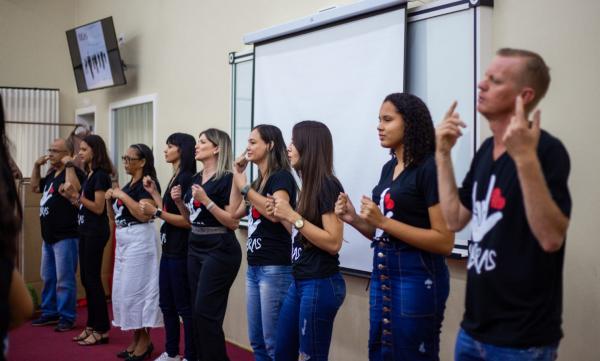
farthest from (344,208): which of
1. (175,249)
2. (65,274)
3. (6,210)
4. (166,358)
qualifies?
(65,274)

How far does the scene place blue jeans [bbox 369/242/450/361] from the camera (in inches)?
82.9

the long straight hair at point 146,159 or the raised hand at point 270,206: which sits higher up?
the long straight hair at point 146,159

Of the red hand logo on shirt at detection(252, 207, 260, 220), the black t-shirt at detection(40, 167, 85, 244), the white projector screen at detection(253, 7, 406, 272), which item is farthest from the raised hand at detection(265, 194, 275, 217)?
the black t-shirt at detection(40, 167, 85, 244)

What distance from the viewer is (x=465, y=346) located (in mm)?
1628

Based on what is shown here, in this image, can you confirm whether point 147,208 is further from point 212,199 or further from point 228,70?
point 228,70

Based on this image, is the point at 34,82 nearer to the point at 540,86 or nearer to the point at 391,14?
the point at 391,14

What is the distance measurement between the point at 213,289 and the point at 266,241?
0.49 m

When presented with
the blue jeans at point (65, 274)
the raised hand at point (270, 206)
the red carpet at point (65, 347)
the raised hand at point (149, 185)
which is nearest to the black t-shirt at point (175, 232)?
the raised hand at point (149, 185)

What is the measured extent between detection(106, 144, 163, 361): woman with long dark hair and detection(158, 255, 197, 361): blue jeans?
0.26 metres

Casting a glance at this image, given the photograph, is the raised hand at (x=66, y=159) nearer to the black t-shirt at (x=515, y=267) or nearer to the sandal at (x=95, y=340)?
the sandal at (x=95, y=340)

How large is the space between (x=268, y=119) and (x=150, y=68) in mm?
2212

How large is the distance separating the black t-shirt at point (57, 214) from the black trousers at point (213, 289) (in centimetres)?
216

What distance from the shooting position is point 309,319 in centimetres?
249

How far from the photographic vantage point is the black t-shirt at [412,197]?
6.88 ft
